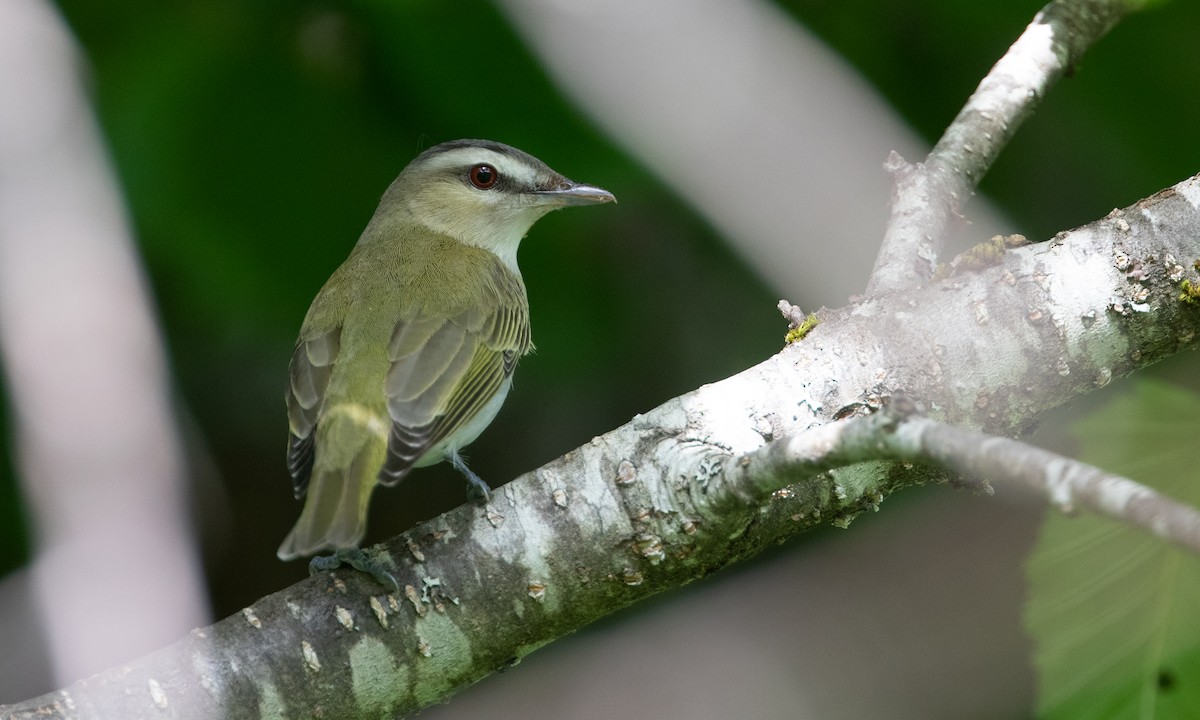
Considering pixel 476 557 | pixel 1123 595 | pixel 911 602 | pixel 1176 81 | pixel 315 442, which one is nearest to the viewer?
pixel 476 557

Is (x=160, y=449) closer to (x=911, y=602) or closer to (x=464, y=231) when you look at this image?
(x=464, y=231)

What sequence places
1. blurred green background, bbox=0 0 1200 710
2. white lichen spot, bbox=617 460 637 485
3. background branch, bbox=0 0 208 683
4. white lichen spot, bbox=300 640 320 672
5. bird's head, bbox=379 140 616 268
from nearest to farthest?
white lichen spot, bbox=300 640 320 672 → white lichen spot, bbox=617 460 637 485 → background branch, bbox=0 0 208 683 → blurred green background, bbox=0 0 1200 710 → bird's head, bbox=379 140 616 268

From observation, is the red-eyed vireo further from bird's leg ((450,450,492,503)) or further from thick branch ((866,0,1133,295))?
thick branch ((866,0,1133,295))

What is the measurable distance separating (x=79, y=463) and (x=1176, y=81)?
11.9 feet

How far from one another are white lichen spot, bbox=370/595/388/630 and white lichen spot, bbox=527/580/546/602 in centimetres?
32

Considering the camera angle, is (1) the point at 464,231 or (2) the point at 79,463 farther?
(1) the point at 464,231

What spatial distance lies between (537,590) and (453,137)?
6.03 feet

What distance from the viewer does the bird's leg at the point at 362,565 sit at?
93.3 inches

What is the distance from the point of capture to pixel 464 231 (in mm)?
4227

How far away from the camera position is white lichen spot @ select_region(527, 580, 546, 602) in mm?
2387

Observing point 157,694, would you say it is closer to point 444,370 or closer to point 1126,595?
point 444,370

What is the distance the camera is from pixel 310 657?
229 centimetres

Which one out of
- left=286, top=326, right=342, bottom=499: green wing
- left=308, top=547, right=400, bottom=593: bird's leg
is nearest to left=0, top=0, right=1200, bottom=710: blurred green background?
left=286, top=326, right=342, bottom=499: green wing

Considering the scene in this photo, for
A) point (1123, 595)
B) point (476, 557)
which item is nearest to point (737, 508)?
point (476, 557)
